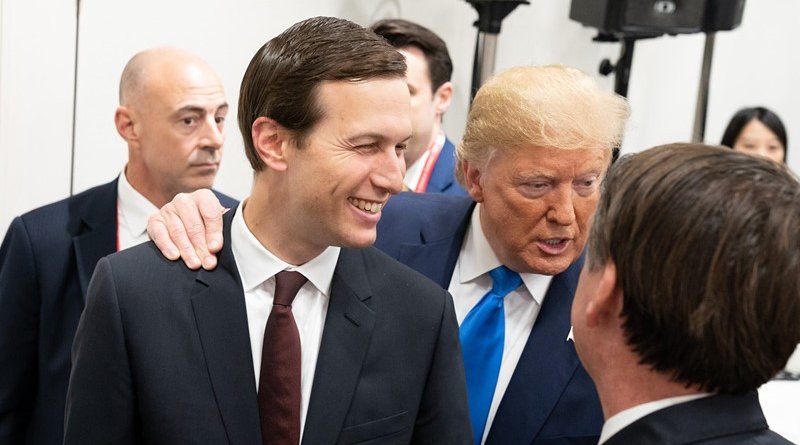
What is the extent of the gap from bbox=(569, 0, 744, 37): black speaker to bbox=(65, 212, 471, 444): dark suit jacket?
2.69m

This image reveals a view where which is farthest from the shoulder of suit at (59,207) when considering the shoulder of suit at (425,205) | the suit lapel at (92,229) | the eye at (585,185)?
the eye at (585,185)

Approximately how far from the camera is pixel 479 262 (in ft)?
6.84

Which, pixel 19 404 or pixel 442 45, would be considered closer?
pixel 19 404

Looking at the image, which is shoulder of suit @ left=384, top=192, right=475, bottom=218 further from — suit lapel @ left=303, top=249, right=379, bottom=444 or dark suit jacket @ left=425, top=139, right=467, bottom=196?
dark suit jacket @ left=425, top=139, right=467, bottom=196

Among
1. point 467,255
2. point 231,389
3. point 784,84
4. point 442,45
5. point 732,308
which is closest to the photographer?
A: point 732,308

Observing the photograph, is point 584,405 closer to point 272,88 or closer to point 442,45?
point 272,88

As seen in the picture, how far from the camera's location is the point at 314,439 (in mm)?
1595

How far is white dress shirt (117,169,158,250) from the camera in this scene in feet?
8.59

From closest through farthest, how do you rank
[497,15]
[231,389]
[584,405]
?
1. [231,389]
2. [584,405]
3. [497,15]

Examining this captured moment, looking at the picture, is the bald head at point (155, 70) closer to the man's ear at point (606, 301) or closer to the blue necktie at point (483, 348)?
the blue necktie at point (483, 348)

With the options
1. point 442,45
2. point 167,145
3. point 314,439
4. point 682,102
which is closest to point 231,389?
point 314,439

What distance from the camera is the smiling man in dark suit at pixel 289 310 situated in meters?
1.56

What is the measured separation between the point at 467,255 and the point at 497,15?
7.38ft

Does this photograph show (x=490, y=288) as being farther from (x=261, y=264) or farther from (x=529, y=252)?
(x=261, y=264)
